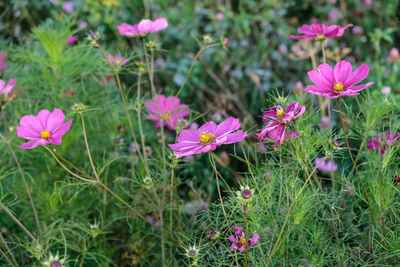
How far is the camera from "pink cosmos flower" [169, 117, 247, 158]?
2.56 ft

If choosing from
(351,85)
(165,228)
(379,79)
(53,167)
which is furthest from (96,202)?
(379,79)

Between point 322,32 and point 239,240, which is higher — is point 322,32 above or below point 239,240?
above

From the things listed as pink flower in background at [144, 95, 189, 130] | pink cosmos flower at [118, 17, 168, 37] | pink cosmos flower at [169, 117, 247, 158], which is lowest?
pink flower in background at [144, 95, 189, 130]

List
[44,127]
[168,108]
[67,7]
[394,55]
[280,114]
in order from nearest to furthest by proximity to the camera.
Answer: [280,114] < [44,127] < [168,108] < [394,55] < [67,7]

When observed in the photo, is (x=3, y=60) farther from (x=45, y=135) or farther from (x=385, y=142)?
(x=385, y=142)

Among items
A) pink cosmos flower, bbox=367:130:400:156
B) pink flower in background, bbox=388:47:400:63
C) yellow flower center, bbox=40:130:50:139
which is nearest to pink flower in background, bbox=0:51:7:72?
yellow flower center, bbox=40:130:50:139

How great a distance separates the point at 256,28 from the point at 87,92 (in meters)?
1.24

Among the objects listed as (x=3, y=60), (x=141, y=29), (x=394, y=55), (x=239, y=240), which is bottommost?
(x=394, y=55)

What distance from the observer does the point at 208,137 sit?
83 centimetres

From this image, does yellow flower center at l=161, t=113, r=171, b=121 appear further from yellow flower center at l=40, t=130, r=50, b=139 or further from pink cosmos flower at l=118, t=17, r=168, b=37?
yellow flower center at l=40, t=130, r=50, b=139

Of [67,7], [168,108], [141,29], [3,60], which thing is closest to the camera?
[141,29]

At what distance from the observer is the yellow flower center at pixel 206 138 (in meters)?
0.82

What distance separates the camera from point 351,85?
89 centimetres

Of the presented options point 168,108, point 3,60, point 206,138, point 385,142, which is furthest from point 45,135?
point 3,60
